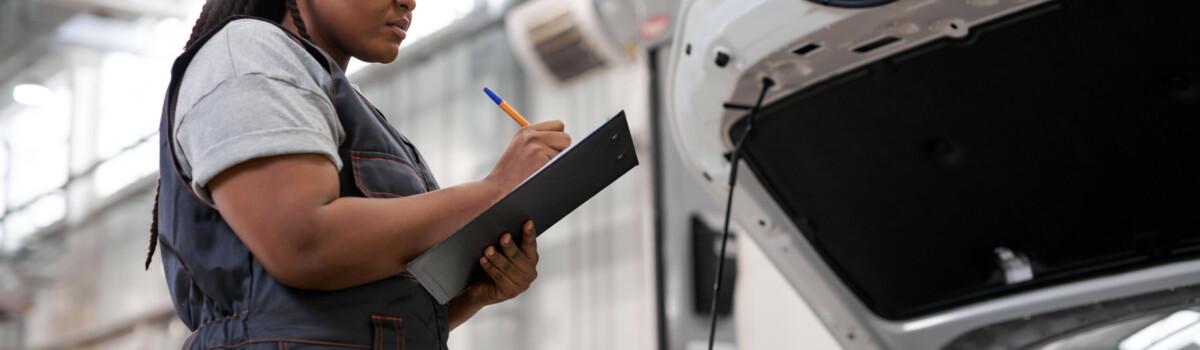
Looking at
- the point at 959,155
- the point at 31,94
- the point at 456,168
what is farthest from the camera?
the point at 31,94

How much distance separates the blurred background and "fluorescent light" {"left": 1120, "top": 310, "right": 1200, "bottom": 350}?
1.63 m

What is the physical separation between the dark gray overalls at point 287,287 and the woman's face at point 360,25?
83mm

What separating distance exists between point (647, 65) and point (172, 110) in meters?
3.61

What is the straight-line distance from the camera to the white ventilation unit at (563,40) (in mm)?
5688

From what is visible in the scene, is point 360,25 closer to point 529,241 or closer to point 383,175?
point 383,175

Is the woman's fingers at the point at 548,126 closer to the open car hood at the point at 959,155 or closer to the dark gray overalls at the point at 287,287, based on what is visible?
the dark gray overalls at the point at 287,287

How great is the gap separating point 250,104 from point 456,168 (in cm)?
635

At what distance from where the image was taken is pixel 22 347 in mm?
10164

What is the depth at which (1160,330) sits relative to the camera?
156cm

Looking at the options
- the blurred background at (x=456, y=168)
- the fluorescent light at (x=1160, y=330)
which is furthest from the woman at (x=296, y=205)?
the blurred background at (x=456, y=168)

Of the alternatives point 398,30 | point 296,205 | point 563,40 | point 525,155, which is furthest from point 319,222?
point 563,40

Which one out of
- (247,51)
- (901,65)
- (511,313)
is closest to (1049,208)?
(901,65)

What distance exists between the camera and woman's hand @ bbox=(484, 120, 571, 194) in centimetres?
126

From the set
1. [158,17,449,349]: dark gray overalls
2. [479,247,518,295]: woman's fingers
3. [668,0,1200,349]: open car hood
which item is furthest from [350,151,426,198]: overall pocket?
[668,0,1200,349]: open car hood
